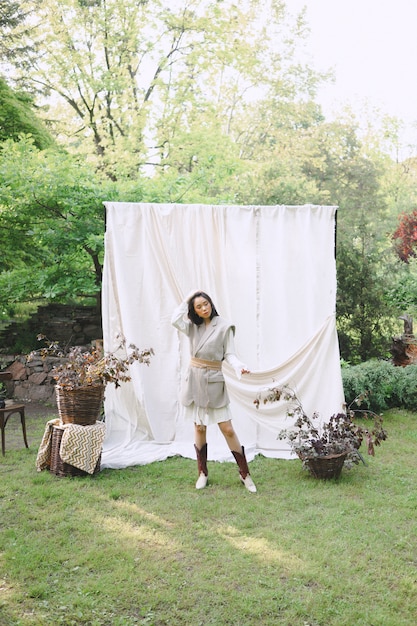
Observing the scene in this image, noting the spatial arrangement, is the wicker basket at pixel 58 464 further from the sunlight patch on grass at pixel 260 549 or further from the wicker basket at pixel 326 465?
the wicker basket at pixel 326 465

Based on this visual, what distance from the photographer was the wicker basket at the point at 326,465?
160 inches

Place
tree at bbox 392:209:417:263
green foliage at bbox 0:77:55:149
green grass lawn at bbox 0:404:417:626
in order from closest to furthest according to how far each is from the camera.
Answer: green grass lawn at bbox 0:404:417:626
tree at bbox 392:209:417:263
green foliage at bbox 0:77:55:149

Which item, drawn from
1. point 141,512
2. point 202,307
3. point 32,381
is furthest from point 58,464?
point 32,381

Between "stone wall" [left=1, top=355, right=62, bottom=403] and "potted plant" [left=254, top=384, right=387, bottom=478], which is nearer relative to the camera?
"potted plant" [left=254, top=384, right=387, bottom=478]

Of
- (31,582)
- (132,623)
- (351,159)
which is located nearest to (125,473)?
(31,582)

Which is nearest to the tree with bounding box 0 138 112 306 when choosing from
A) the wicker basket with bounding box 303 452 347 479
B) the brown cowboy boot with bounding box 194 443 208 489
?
the brown cowboy boot with bounding box 194 443 208 489

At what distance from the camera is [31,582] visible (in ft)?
8.95

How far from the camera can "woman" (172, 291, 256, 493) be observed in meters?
3.99

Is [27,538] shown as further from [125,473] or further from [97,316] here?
[97,316]

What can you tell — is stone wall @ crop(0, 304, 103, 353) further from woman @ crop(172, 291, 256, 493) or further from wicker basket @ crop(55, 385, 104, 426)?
woman @ crop(172, 291, 256, 493)

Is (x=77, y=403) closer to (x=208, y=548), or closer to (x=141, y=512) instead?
(x=141, y=512)

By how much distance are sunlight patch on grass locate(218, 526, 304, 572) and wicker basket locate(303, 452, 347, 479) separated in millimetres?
976

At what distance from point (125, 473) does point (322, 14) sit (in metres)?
17.8

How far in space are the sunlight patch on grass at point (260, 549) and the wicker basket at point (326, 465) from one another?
98 cm
